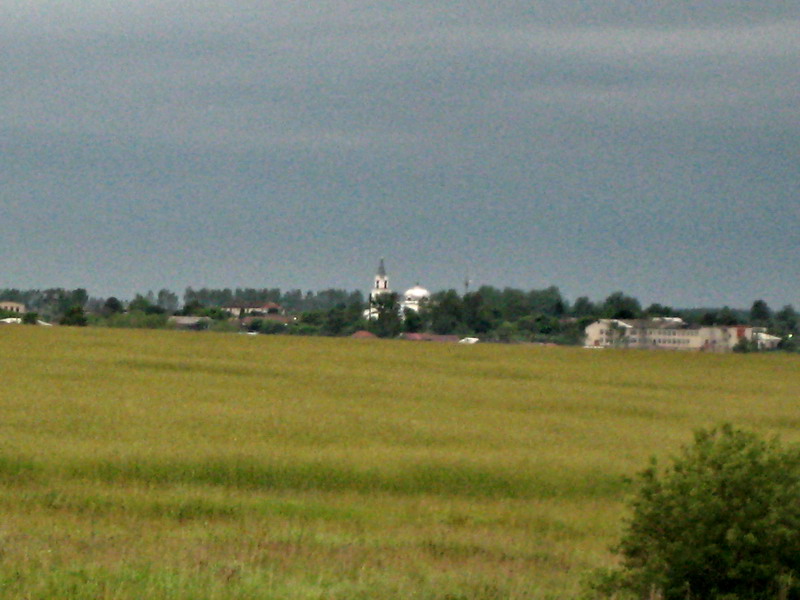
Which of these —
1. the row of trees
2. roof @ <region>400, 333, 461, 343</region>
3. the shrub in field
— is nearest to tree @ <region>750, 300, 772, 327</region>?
the row of trees

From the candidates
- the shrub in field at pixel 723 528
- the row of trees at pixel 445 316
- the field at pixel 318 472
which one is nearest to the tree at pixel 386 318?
the row of trees at pixel 445 316

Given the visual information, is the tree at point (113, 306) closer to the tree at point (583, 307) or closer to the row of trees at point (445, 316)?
the row of trees at point (445, 316)

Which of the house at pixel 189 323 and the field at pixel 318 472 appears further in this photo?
the house at pixel 189 323

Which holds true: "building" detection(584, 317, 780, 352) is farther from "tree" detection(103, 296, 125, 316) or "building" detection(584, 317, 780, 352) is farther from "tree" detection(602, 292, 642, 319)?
"tree" detection(103, 296, 125, 316)

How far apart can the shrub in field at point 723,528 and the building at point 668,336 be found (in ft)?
199

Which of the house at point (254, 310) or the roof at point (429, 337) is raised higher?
the house at point (254, 310)

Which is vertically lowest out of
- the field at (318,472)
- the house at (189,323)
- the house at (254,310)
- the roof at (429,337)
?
the field at (318,472)

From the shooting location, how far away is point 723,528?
12180 mm

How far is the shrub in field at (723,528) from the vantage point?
12133 millimetres

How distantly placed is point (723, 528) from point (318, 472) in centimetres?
1064

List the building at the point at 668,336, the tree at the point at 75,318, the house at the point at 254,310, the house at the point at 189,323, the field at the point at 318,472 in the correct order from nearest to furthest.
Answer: the field at the point at 318,472
the building at the point at 668,336
the house at the point at 189,323
the tree at the point at 75,318
the house at the point at 254,310

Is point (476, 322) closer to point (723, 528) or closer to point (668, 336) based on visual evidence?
point (668, 336)

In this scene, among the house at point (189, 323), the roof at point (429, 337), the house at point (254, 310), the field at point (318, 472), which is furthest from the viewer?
the house at point (254, 310)

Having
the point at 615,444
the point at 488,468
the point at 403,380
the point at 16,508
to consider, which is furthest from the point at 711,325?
the point at 16,508
